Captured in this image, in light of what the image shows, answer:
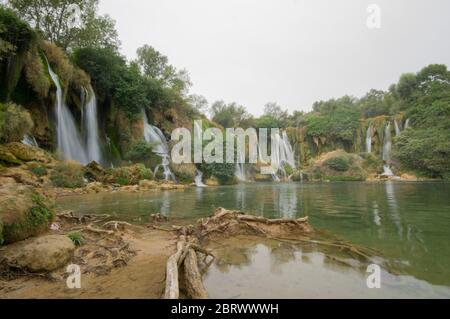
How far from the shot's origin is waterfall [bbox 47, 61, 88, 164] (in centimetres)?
1992

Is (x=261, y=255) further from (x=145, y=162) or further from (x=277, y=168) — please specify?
(x=277, y=168)

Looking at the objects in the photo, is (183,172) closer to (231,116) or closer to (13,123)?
(13,123)

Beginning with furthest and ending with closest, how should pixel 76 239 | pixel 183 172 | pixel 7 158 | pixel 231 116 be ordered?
1. pixel 231 116
2. pixel 183 172
3. pixel 7 158
4. pixel 76 239

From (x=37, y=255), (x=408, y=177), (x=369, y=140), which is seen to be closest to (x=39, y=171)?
(x=37, y=255)

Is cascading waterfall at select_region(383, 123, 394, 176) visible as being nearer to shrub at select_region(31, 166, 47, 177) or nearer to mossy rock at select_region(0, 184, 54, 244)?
shrub at select_region(31, 166, 47, 177)

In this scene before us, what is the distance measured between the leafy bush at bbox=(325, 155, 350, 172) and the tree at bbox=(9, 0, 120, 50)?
37126mm

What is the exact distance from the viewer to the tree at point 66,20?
2389cm

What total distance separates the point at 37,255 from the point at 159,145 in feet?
84.1

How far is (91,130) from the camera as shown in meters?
23.3

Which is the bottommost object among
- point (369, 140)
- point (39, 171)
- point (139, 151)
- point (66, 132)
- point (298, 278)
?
point (298, 278)

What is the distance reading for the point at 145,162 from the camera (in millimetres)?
25938

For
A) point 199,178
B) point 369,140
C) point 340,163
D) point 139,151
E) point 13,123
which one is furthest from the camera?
point 369,140
